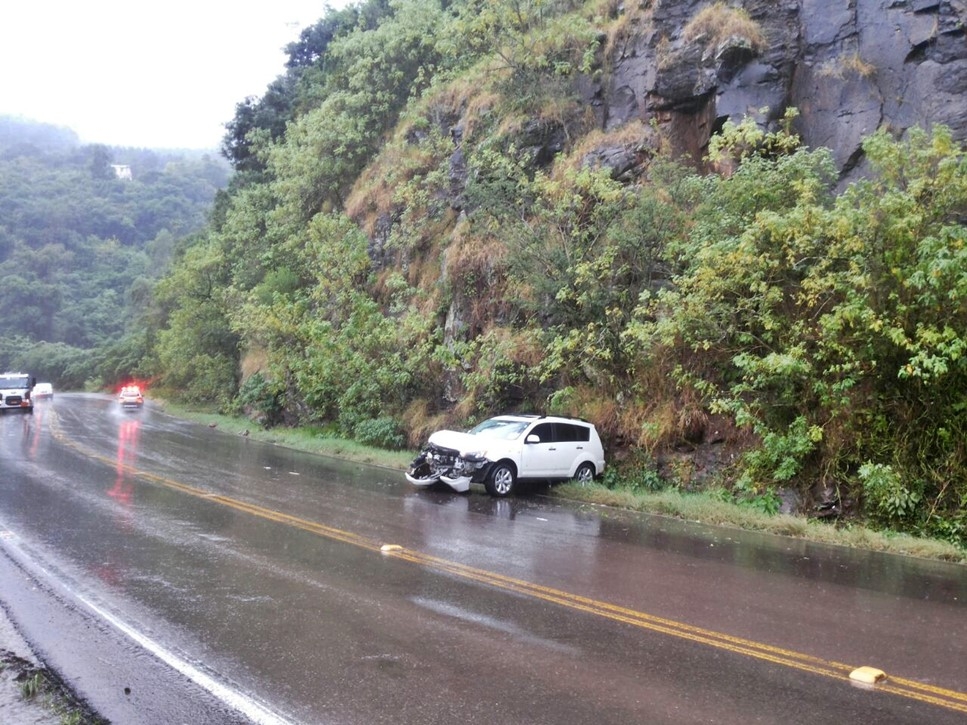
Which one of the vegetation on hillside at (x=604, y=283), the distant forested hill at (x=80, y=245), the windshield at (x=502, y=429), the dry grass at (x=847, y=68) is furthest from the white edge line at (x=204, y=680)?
the distant forested hill at (x=80, y=245)

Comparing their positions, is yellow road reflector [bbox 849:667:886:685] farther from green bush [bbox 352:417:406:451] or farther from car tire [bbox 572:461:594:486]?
green bush [bbox 352:417:406:451]

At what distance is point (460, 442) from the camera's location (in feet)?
56.9

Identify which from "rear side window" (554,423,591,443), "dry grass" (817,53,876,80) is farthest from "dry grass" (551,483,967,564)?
"dry grass" (817,53,876,80)

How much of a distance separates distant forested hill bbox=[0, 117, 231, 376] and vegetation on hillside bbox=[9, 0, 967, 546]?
185 feet

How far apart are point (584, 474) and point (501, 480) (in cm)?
234

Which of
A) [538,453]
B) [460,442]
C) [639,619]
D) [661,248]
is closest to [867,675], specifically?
[639,619]

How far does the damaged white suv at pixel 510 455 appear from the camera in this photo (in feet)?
55.2

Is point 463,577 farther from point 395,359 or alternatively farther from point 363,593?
point 395,359

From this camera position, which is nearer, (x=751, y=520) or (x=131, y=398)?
(x=751, y=520)

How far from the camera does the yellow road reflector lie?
20.3 feet

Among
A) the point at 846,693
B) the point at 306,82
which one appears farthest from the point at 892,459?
the point at 306,82

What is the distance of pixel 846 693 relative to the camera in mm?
5938

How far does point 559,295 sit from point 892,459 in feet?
26.6

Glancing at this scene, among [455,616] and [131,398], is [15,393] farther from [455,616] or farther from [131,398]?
[455,616]
